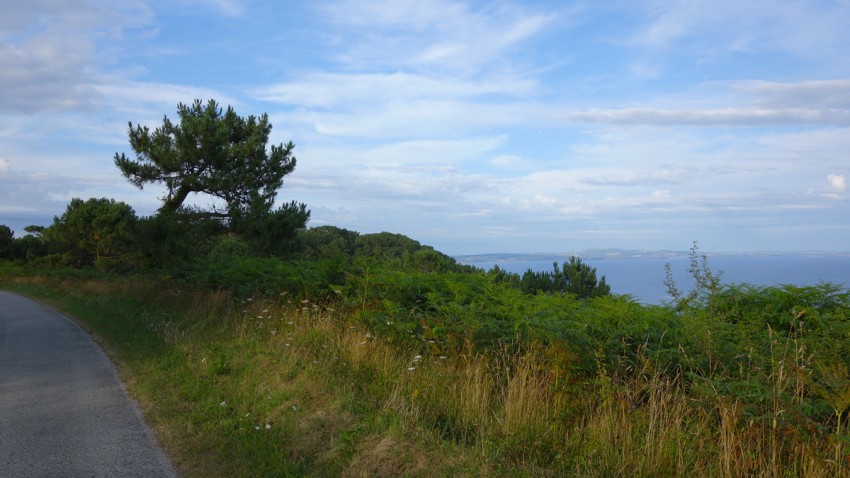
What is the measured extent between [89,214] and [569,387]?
172 ft

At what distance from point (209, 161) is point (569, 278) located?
50.7 feet

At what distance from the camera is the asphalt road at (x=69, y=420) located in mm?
5992

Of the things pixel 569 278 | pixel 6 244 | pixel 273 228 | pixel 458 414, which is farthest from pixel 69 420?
pixel 6 244

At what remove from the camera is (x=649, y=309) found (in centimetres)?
830

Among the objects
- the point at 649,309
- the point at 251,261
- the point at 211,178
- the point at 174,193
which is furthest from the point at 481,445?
the point at 174,193

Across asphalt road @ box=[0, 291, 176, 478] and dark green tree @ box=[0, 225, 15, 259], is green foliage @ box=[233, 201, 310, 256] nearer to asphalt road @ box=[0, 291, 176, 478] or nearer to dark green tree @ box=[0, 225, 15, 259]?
asphalt road @ box=[0, 291, 176, 478]

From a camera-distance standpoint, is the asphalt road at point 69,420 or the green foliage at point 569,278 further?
the green foliage at point 569,278

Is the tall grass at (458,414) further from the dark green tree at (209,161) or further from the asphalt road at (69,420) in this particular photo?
the dark green tree at (209,161)

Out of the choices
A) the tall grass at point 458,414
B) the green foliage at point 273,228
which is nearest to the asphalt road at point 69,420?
the tall grass at point 458,414

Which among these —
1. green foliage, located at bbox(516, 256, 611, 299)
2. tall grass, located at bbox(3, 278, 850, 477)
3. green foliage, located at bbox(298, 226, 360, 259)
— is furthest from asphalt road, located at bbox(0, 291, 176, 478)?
green foliage, located at bbox(516, 256, 611, 299)

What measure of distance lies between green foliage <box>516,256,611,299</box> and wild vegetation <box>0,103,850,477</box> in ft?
49.1

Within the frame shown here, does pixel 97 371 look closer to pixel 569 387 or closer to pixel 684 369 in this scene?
pixel 569 387

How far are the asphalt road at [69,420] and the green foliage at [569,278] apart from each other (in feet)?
60.0

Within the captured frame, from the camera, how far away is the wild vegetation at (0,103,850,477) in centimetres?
529
